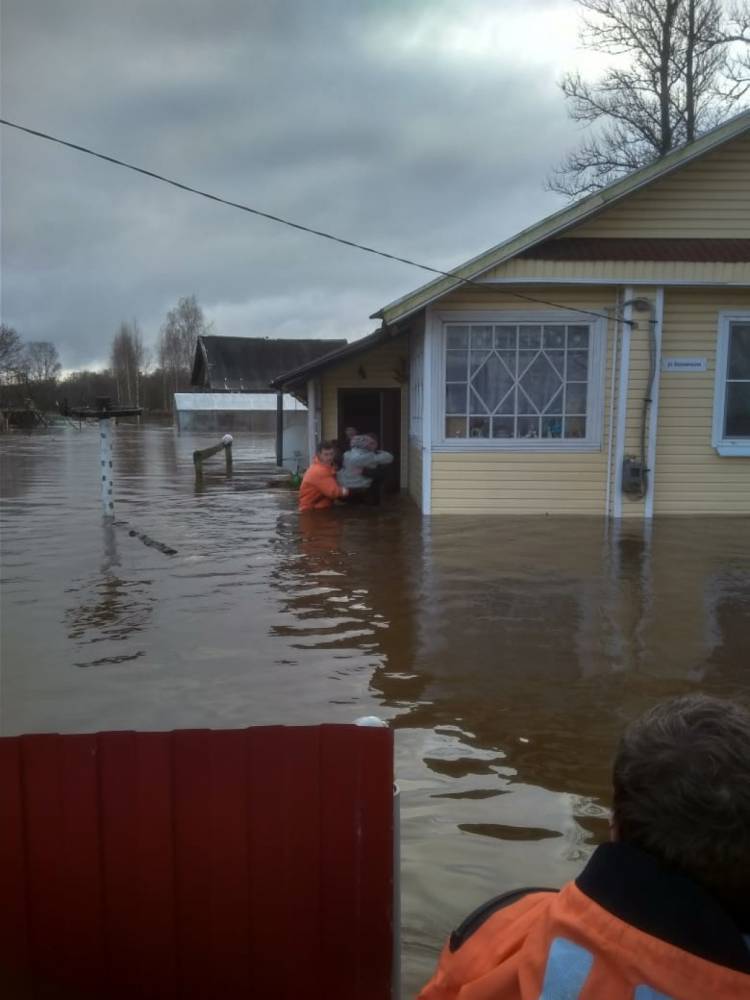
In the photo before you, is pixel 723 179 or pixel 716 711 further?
pixel 723 179

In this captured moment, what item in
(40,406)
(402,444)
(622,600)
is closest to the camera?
(622,600)

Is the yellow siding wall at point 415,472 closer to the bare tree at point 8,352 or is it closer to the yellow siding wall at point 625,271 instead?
the yellow siding wall at point 625,271

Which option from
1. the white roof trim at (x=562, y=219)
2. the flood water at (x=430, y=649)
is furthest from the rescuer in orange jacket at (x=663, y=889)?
the white roof trim at (x=562, y=219)

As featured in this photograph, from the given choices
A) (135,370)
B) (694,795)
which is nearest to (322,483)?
(694,795)

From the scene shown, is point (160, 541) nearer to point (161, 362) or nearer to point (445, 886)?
point (445, 886)

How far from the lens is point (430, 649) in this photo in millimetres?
5883

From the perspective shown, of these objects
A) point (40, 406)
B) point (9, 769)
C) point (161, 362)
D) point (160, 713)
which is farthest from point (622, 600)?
point (161, 362)

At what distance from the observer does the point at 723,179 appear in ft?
37.4

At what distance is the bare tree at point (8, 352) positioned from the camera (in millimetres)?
67562

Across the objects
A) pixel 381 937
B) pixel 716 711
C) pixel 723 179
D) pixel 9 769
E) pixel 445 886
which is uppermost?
pixel 723 179

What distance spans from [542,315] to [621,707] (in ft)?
25.6

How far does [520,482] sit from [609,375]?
1901mm

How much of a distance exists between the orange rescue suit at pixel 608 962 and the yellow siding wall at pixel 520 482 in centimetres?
1058

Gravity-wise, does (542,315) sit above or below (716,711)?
above
